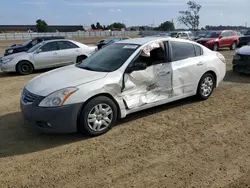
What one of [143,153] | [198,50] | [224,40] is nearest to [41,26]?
[224,40]

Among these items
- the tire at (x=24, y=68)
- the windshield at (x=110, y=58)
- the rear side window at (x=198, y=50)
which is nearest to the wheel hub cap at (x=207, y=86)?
the rear side window at (x=198, y=50)

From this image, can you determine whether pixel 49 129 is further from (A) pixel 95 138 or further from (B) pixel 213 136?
(B) pixel 213 136

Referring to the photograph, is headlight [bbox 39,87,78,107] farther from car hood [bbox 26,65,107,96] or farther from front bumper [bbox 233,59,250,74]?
front bumper [bbox 233,59,250,74]

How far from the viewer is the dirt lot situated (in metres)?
3.03

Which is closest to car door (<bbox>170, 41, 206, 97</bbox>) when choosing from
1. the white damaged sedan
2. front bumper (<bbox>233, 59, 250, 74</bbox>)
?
the white damaged sedan

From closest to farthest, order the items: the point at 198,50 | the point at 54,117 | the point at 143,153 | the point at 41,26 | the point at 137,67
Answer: the point at 143,153 → the point at 54,117 → the point at 137,67 → the point at 198,50 → the point at 41,26

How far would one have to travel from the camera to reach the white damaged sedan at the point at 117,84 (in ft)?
12.7

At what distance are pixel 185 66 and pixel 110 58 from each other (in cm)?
162

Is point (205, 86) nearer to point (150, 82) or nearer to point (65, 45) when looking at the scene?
point (150, 82)

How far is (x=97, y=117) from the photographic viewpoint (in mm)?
4113

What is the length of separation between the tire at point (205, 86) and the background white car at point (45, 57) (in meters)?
6.97

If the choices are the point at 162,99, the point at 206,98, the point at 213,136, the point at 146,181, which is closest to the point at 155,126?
the point at 162,99

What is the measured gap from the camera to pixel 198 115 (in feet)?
16.4

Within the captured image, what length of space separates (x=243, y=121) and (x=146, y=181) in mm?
2649
